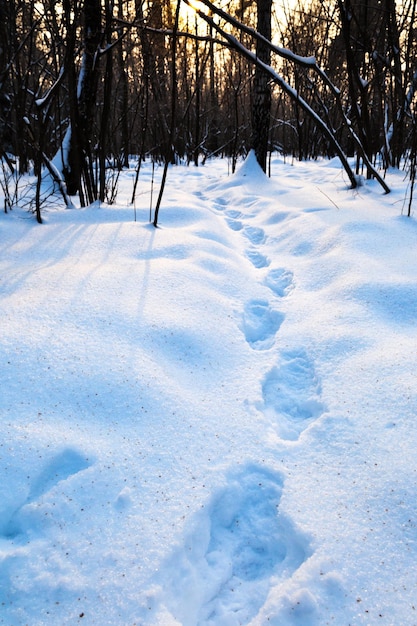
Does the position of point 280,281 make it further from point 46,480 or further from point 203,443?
point 46,480

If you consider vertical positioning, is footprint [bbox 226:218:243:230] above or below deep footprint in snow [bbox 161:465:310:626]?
above

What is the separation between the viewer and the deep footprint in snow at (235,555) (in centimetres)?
92

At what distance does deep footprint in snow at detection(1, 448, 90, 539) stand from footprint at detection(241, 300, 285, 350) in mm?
1014

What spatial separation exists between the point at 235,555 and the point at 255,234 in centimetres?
311

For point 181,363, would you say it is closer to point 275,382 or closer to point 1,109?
point 275,382

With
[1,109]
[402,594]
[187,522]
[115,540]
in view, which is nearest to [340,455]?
[402,594]

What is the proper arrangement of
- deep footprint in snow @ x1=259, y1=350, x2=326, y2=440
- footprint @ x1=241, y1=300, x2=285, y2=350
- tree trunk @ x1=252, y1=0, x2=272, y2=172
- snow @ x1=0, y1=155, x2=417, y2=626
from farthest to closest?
tree trunk @ x1=252, y1=0, x2=272, y2=172 → footprint @ x1=241, y1=300, x2=285, y2=350 → deep footprint in snow @ x1=259, y1=350, x2=326, y2=440 → snow @ x1=0, y1=155, x2=417, y2=626

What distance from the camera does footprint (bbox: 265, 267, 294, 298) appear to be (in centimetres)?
254

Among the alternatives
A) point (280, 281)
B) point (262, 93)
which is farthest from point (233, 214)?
point (262, 93)

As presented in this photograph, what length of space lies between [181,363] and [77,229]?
1.82 metres

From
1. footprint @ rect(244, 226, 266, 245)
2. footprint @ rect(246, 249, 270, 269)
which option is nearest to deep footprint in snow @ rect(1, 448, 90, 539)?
footprint @ rect(246, 249, 270, 269)

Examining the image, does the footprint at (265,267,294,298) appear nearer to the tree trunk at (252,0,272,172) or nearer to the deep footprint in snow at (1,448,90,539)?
the deep footprint in snow at (1,448,90,539)

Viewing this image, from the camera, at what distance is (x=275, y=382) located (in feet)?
5.54

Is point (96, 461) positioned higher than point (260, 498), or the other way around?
point (96, 461)
